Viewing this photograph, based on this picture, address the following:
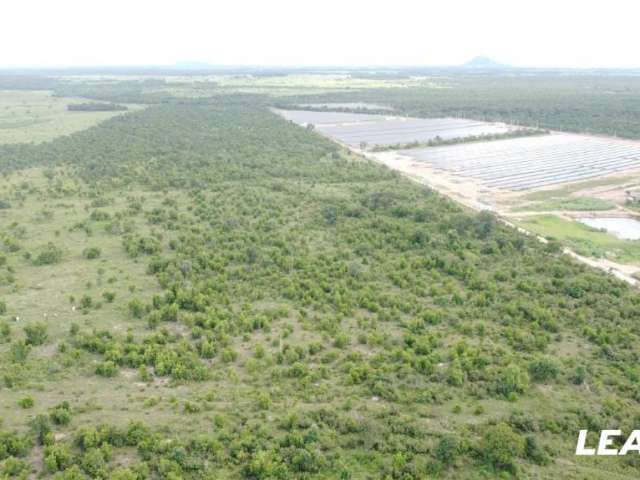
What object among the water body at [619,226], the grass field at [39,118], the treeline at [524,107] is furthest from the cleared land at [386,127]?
the water body at [619,226]

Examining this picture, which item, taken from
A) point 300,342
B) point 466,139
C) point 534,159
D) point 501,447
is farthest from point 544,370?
point 466,139

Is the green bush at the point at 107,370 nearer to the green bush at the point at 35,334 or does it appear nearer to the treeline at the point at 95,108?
the green bush at the point at 35,334

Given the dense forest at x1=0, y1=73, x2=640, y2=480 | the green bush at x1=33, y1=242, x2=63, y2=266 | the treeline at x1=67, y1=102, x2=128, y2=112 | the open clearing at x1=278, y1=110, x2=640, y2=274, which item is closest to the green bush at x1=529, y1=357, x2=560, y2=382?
the dense forest at x1=0, y1=73, x2=640, y2=480

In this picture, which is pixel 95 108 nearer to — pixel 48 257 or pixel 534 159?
pixel 534 159

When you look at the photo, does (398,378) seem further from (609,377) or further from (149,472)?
(149,472)

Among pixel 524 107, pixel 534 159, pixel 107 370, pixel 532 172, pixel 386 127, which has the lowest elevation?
pixel 107 370

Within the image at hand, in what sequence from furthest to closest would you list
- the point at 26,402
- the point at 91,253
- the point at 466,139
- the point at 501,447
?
the point at 466,139
the point at 91,253
the point at 26,402
the point at 501,447

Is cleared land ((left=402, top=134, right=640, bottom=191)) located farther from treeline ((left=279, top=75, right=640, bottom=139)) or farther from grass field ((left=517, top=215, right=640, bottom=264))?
grass field ((left=517, top=215, right=640, bottom=264))
